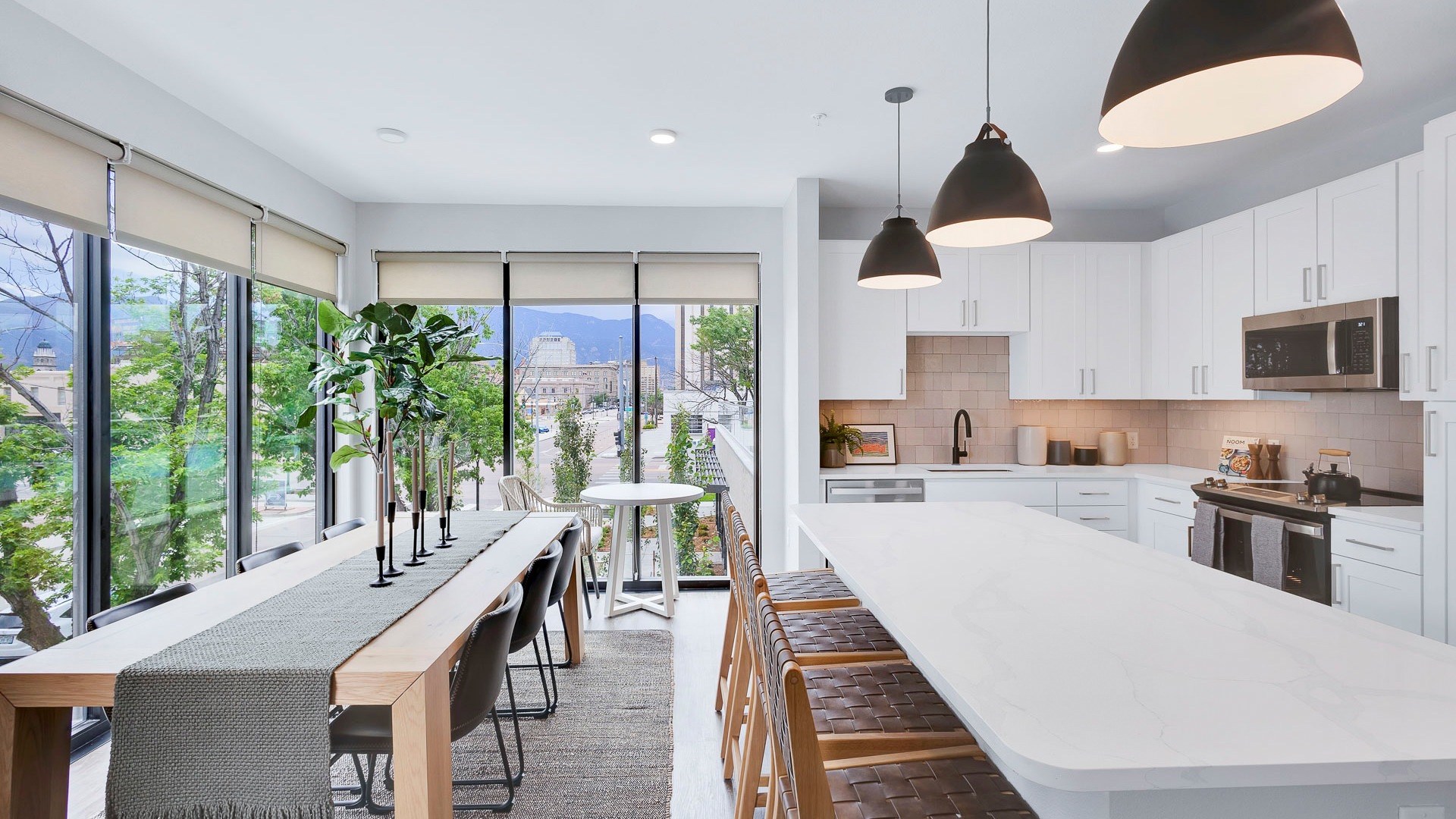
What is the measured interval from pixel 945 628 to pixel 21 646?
307 centimetres

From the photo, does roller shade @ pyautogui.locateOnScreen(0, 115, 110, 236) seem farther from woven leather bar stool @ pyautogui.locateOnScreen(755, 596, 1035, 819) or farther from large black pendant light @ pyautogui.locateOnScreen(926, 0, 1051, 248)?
large black pendant light @ pyautogui.locateOnScreen(926, 0, 1051, 248)

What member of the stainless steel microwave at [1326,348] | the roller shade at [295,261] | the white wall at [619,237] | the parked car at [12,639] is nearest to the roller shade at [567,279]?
the white wall at [619,237]

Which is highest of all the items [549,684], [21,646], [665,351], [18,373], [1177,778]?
[665,351]

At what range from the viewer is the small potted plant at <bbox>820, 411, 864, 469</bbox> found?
4.16 metres

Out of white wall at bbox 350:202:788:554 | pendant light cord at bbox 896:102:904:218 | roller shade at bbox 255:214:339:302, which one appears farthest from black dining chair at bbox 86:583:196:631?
pendant light cord at bbox 896:102:904:218

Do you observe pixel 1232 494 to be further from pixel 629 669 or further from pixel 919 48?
pixel 629 669

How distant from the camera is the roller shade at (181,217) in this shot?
2.57 meters

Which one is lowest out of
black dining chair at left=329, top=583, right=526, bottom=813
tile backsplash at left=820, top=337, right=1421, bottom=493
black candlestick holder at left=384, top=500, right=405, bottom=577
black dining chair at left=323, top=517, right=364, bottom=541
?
Answer: black dining chair at left=329, top=583, right=526, bottom=813

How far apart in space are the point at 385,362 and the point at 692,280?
1901 mm

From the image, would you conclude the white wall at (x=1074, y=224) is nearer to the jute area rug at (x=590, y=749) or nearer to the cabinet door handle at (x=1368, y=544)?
the cabinet door handle at (x=1368, y=544)

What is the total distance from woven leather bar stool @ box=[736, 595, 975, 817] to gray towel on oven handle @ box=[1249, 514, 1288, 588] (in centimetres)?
221

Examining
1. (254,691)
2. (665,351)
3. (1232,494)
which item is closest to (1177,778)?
(254,691)

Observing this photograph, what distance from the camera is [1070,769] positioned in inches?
31.2

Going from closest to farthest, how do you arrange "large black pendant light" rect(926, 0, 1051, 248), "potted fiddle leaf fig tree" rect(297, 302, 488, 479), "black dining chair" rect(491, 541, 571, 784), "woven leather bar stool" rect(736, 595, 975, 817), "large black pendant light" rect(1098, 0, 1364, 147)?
1. "large black pendant light" rect(1098, 0, 1364, 147)
2. "woven leather bar stool" rect(736, 595, 975, 817)
3. "large black pendant light" rect(926, 0, 1051, 248)
4. "black dining chair" rect(491, 541, 571, 784)
5. "potted fiddle leaf fig tree" rect(297, 302, 488, 479)
